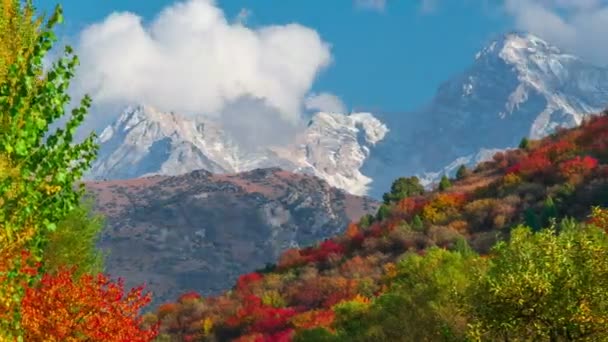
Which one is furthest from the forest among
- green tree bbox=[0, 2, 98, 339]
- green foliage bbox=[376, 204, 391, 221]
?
green foliage bbox=[376, 204, 391, 221]

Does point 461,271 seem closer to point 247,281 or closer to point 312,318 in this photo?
point 312,318

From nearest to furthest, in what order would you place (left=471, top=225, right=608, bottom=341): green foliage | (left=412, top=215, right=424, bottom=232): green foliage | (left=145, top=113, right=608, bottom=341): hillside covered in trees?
1. (left=471, top=225, right=608, bottom=341): green foliage
2. (left=145, top=113, right=608, bottom=341): hillside covered in trees
3. (left=412, top=215, right=424, bottom=232): green foliage

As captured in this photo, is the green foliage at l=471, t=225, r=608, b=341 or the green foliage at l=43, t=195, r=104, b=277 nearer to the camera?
the green foliage at l=471, t=225, r=608, b=341

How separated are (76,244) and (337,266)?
2354 inches

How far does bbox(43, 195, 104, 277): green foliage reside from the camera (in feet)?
143

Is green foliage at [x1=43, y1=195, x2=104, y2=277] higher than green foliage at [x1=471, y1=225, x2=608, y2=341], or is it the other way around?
green foliage at [x1=43, y1=195, x2=104, y2=277]

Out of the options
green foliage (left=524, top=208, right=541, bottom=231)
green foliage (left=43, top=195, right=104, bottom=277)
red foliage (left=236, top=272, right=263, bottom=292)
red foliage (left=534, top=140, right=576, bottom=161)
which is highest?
red foliage (left=534, top=140, right=576, bottom=161)

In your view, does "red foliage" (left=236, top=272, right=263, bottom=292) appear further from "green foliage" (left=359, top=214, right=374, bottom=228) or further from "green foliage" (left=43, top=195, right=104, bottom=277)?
"green foliage" (left=43, top=195, right=104, bottom=277)

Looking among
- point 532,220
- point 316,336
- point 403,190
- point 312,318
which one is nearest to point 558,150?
point 532,220

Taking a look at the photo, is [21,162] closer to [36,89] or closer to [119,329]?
[36,89]

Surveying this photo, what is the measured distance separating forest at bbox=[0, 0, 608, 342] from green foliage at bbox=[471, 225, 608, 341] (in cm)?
4

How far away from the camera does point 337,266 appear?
101 metres

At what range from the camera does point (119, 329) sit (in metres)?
25.8

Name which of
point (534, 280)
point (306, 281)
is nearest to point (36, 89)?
point (534, 280)
